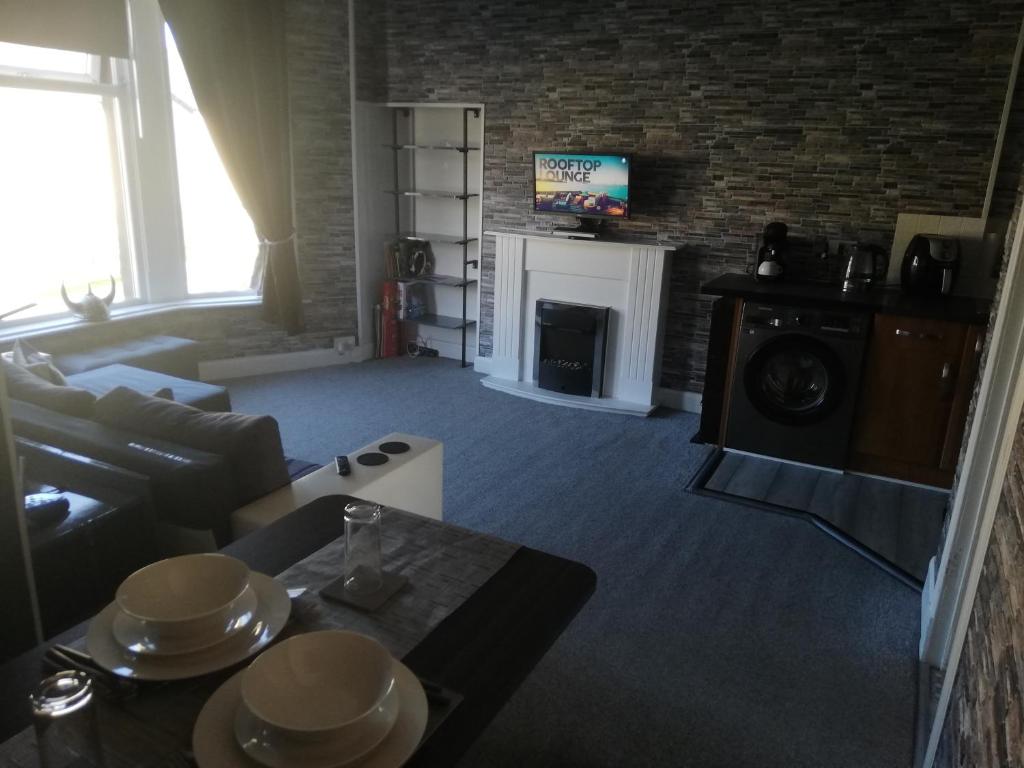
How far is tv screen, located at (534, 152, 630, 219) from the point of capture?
15.4ft

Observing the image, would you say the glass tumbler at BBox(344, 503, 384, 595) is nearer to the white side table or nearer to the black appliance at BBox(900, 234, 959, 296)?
the white side table

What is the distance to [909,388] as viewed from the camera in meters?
3.68

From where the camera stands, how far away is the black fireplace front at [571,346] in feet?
16.1

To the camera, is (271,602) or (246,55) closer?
(271,602)

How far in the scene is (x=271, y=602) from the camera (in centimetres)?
127

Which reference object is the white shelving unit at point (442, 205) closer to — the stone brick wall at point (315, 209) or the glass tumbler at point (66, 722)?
the stone brick wall at point (315, 209)

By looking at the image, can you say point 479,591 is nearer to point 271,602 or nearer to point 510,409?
point 271,602

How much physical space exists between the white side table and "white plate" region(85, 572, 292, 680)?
0.91 metres

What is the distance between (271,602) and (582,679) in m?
1.38

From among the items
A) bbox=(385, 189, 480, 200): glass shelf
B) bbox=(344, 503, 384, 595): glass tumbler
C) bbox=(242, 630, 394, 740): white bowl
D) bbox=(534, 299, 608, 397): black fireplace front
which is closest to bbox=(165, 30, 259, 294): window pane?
bbox=(385, 189, 480, 200): glass shelf

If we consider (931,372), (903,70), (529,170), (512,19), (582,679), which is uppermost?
(512,19)

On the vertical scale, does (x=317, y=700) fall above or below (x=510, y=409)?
above

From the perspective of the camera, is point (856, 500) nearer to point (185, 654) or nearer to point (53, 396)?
point (185, 654)

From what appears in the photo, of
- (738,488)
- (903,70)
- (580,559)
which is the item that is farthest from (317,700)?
(903,70)
